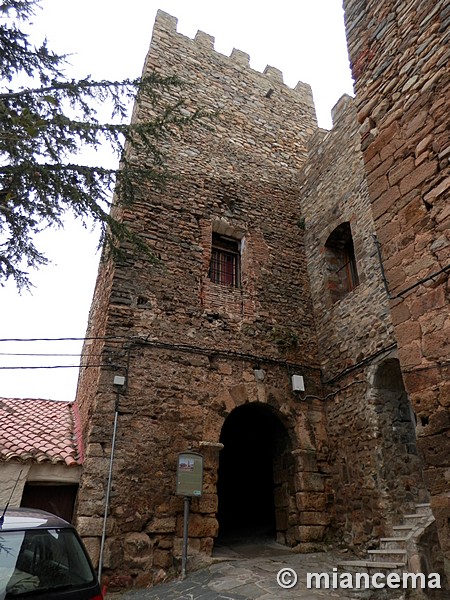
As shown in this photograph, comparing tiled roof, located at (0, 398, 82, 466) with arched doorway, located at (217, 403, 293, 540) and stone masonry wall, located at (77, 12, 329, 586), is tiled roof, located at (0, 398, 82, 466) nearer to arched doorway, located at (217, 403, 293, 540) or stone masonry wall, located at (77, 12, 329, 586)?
stone masonry wall, located at (77, 12, 329, 586)

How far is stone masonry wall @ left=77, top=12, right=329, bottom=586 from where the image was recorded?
537 centimetres

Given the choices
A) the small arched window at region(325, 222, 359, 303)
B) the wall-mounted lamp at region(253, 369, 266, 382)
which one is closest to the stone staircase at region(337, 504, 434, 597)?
the wall-mounted lamp at region(253, 369, 266, 382)

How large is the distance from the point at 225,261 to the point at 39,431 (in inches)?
179

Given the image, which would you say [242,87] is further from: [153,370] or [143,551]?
[143,551]

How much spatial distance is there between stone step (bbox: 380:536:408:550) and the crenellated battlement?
1174cm

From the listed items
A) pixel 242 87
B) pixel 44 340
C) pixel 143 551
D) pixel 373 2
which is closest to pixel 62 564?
pixel 143 551

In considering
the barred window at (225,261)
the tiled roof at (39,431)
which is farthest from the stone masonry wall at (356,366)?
the tiled roof at (39,431)

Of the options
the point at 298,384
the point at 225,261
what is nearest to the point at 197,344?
Answer: the point at 298,384

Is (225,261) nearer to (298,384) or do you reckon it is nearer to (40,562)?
(298,384)

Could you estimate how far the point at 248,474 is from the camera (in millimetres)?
9398

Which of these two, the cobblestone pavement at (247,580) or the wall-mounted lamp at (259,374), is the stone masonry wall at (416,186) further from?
the wall-mounted lamp at (259,374)

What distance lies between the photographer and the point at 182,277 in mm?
7352

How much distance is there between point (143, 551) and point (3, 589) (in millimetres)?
3224

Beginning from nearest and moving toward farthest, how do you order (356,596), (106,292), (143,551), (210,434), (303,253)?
(356,596), (143,551), (210,434), (106,292), (303,253)
